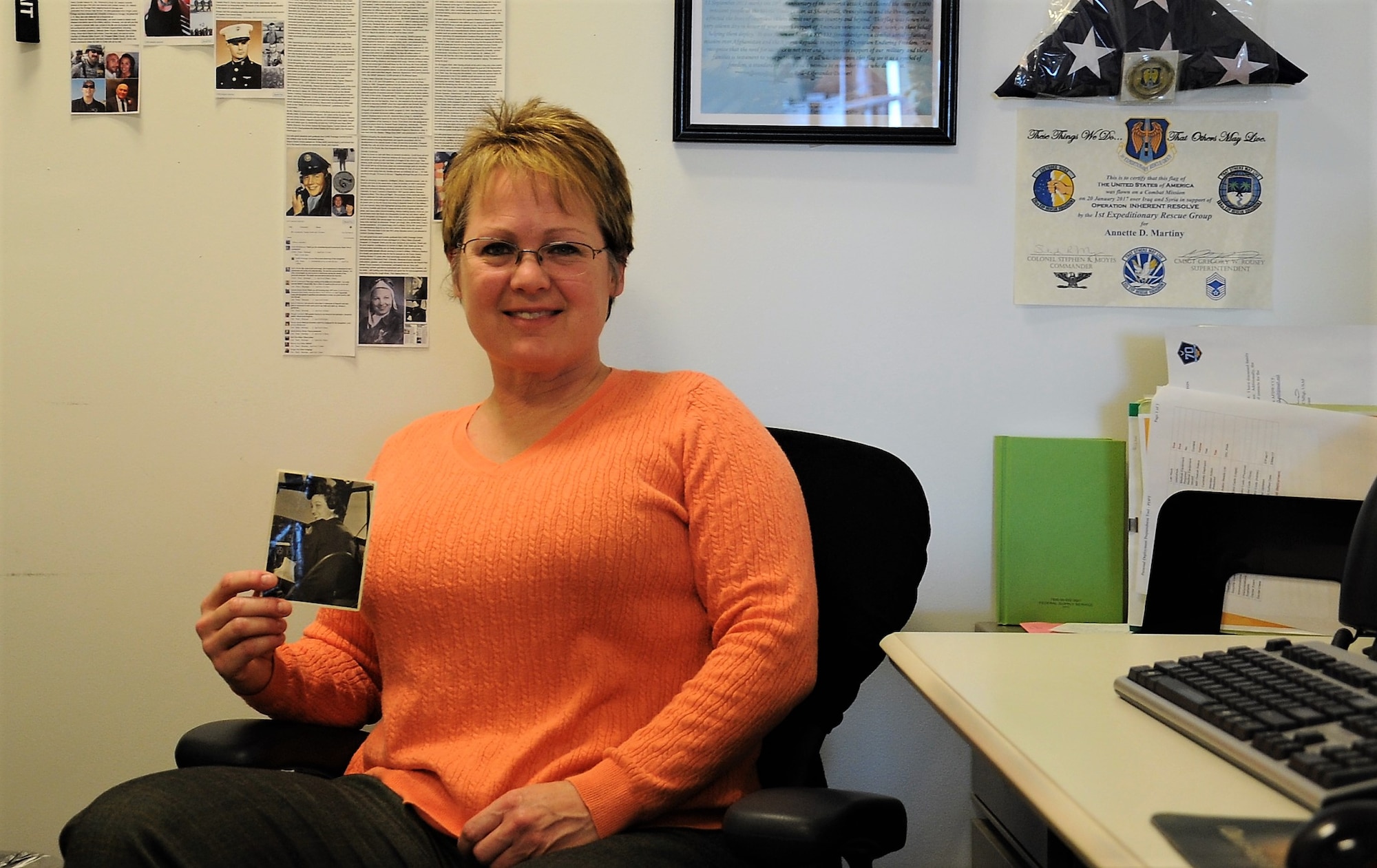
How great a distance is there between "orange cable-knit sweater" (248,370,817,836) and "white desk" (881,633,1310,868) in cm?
17

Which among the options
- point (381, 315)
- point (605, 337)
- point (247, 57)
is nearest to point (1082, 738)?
point (605, 337)

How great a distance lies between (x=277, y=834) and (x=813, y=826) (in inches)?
21.8

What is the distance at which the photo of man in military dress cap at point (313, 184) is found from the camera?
5.13ft

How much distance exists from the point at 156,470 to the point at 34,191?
19.5 inches

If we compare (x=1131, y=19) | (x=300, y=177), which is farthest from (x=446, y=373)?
(x=1131, y=19)

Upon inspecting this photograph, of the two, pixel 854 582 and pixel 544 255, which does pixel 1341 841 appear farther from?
pixel 544 255

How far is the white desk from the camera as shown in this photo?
59 cm

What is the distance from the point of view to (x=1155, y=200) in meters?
1.52

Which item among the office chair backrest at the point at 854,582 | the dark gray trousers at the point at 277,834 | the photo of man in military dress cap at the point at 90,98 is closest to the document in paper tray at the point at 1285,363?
the office chair backrest at the point at 854,582

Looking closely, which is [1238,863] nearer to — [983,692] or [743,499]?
[983,692]

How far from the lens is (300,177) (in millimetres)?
1567

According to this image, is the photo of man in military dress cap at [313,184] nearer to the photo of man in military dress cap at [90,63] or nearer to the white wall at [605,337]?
the white wall at [605,337]
